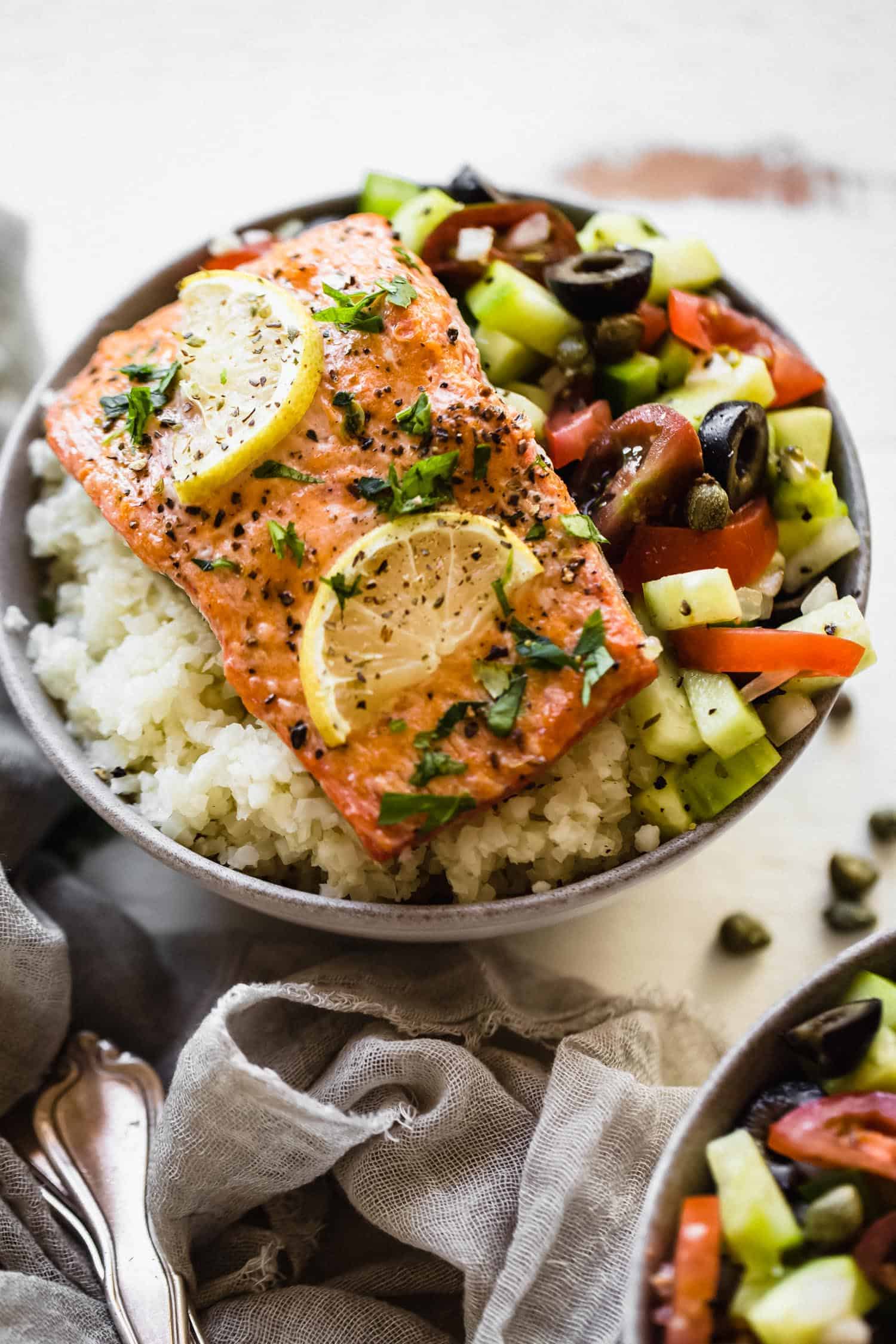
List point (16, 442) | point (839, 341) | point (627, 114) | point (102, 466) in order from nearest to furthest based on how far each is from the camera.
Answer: point (102, 466) → point (16, 442) → point (839, 341) → point (627, 114)

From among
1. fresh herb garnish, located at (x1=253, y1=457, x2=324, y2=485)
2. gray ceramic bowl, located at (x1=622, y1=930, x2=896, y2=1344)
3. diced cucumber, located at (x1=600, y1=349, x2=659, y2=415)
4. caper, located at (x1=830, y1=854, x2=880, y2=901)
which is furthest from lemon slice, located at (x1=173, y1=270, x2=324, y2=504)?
caper, located at (x1=830, y1=854, x2=880, y2=901)

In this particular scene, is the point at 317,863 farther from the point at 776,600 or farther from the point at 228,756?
the point at 776,600

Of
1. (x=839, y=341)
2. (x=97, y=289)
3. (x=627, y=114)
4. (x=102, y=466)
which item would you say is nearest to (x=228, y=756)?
(x=102, y=466)

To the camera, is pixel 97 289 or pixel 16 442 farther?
pixel 97 289

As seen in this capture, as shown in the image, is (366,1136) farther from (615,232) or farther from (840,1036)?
(615,232)

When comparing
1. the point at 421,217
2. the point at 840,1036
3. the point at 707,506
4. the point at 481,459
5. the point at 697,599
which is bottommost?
the point at 840,1036

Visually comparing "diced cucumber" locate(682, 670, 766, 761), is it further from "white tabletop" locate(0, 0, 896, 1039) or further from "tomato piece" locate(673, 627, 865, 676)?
"white tabletop" locate(0, 0, 896, 1039)

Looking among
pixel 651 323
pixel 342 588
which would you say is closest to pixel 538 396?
pixel 651 323

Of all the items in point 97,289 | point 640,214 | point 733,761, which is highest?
point 97,289
